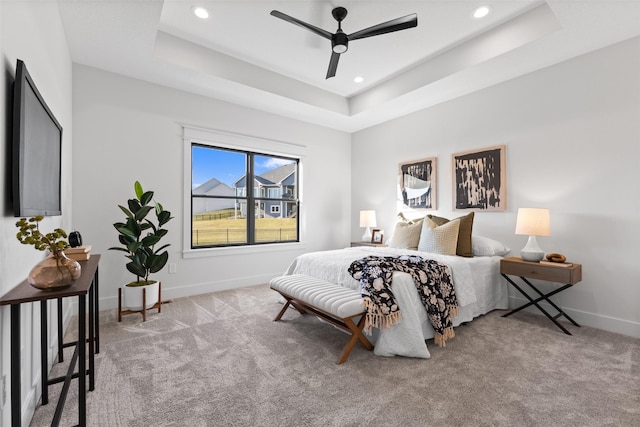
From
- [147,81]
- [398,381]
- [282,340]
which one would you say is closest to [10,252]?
[282,340]

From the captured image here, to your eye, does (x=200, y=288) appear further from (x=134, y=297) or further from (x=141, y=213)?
(x=141, y=213)

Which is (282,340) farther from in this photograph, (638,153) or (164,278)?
(638,153)

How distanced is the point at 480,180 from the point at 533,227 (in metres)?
1.04

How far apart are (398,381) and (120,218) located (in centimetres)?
338

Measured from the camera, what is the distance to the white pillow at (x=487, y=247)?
3471mm

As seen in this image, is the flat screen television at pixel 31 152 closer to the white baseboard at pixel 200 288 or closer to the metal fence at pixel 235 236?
the white baseboard at pixel 200 288

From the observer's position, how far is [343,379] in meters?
2.00

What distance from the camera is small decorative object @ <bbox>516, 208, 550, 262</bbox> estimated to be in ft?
9.72

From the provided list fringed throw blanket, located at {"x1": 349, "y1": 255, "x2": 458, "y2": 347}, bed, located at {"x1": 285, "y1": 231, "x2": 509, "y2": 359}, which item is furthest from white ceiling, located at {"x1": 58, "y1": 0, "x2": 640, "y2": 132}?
fringed throw blanket, located at {"x1": 349, "y1": 255, "x2": 458, "y2": 347}

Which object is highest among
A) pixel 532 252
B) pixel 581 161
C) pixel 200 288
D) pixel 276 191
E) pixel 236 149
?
pixel 236 149

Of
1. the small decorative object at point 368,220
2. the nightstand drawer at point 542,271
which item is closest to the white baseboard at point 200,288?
the small decorative object at point 368,220

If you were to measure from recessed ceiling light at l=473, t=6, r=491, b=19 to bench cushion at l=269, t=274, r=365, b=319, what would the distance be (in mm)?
2782

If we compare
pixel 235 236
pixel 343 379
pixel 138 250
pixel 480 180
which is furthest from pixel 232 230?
pixel 480 180

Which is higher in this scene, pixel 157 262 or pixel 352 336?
pixel 157 262
